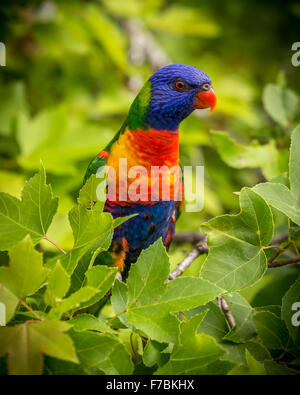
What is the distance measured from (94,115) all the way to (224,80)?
2.77 feet

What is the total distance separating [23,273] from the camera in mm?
572

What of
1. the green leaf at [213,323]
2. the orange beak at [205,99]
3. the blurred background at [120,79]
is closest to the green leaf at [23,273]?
the green leaf at [213,323]

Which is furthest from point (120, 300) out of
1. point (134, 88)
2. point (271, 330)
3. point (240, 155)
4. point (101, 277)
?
point (134, 88)

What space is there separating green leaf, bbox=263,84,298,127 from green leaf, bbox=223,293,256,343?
0.88m

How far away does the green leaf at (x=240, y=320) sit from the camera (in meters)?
0.75

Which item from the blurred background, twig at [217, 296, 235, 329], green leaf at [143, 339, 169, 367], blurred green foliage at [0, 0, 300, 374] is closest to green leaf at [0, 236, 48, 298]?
green leaf at [143, 339, 169, 367]

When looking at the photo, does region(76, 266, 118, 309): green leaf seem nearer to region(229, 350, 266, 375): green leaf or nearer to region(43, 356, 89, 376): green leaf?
region(43, 356, 89, 376): green leaf

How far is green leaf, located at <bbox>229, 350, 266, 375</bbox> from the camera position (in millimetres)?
665

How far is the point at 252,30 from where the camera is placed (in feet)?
9.43

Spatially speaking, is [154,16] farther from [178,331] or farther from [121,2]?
[178,331]

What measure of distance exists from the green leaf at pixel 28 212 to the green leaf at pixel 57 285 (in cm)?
13

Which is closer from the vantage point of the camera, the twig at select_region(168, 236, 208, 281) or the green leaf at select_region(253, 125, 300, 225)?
the green leaf at select_region(253, 125, 300, 225)

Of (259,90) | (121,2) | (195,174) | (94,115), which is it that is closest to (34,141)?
(94,115)

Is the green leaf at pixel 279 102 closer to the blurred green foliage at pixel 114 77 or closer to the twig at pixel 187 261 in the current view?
the blurred green foliage at pixel 114 77
